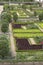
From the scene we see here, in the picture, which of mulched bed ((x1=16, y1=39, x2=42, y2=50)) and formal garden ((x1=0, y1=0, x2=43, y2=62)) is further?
mulched bed ((x1=16, y1=39, x2=42, y2=50))

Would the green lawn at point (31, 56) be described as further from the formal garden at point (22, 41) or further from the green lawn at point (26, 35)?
the green lawn at point (26, 35)

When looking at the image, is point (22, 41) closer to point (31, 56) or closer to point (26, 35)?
point (26, 35)

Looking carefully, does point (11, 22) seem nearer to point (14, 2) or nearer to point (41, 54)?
point (41, 54)

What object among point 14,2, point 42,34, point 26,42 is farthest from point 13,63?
point 14,2

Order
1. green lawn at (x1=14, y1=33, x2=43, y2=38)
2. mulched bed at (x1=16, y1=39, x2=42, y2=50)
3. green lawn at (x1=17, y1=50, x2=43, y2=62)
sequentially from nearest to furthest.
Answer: green lawn at (x1=17, y1=50, x2=43, y2=62) → mulched bed at (x1=16, y1=39, x2=42, y2=50) → green lawn at (x1=14, y1=33, x2=43, y2=38)

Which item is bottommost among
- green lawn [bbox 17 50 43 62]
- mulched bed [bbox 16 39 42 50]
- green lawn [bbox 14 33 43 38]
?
green lawn [bbox 14 33 43 38]

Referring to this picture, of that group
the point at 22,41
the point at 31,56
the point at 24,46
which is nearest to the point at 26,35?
the point at 22,41

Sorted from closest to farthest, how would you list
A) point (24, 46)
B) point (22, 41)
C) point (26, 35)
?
point (24, 46)
point (22, 41)
point (26, 35)

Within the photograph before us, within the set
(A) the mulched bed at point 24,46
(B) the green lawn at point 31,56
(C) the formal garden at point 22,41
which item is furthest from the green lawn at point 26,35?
(B) the green lawn at point 31,56

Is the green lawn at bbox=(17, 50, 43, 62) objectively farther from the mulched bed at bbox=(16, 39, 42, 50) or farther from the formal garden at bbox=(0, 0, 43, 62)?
the mulched bed at bbox=(16, 39, 42, 50)

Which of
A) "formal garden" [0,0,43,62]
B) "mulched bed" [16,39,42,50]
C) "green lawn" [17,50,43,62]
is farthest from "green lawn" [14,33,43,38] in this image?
"green lawn" [17,50,43,62]

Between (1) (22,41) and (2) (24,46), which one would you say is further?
(1) (22,41)
